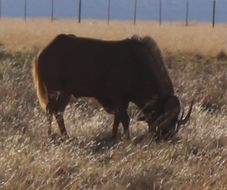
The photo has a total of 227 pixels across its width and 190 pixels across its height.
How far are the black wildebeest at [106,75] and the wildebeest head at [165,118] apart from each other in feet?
0.05

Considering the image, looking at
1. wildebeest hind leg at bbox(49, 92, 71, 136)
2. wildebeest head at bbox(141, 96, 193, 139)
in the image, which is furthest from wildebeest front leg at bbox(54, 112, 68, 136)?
wildebeest head at bbox(141, 96, 193, 139)

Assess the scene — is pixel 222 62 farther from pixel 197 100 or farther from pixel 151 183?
pixel 151 183

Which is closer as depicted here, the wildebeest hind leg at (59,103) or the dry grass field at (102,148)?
the dry grass field at (102,148)

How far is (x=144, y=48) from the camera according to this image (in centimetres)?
1166

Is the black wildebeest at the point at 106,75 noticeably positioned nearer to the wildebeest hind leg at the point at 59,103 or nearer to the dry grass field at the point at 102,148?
the wildebeest hind leg at the point at 59,103

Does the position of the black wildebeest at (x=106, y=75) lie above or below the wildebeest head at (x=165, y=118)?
above

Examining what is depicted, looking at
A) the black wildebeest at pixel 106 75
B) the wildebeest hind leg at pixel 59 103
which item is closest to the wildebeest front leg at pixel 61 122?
the black wildebeest at pixel 106 75

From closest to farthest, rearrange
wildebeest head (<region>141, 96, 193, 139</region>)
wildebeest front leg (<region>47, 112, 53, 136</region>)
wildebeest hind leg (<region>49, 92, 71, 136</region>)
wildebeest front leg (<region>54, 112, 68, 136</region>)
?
1. wildebeest head (<region>141, 96, 193, 139</region>)
2. wildebeest front leg (<region>47, 112, 53, 136</region>)
3. wildebeest front leg (<region>54, 112, 68, 136</region>)
4. wildebeest hind leg (<region>49, 92, 71, 136</region>)

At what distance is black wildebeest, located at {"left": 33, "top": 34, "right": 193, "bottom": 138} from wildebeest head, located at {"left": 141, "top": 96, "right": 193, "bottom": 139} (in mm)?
17

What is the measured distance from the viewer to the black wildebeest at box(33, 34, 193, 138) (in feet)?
37.6

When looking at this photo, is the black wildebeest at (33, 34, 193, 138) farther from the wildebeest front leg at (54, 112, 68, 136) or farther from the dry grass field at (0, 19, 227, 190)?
the dry grass field at (0, 19, 227, 190)

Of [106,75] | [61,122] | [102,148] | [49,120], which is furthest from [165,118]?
[49,120]

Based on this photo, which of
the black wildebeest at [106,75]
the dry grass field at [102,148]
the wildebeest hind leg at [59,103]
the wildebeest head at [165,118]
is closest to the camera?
the dry grass field at [102,148]

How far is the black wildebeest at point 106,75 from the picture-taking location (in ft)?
37.6
